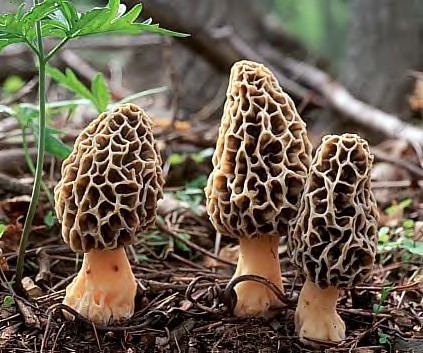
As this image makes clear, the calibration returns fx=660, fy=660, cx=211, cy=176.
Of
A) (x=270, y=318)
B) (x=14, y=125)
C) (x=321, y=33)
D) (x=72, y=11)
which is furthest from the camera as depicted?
(x=321, y=33)

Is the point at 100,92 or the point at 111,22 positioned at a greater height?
the point at 111,22

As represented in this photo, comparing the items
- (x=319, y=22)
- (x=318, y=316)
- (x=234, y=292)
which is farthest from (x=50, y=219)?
(x=319, y=22)

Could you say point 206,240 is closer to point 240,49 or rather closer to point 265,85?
point 265,85

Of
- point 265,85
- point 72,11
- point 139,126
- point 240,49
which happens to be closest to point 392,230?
point 265,85

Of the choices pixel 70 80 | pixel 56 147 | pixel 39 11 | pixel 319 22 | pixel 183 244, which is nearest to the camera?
pixel 39 11

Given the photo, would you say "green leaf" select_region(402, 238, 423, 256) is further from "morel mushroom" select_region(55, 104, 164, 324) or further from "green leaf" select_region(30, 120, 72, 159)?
"green leaf" select_region(30, 120, 72, 159)

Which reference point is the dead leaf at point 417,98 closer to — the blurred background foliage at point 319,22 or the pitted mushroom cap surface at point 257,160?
the blurred background foliage at point 319,22

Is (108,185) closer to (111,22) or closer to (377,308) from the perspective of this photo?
(111,22)

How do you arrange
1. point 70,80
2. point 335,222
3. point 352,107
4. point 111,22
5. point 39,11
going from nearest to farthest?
1. point 39,11
2. point 111,22
3. point 335,222
4. point 70,80
5. point 352,107
